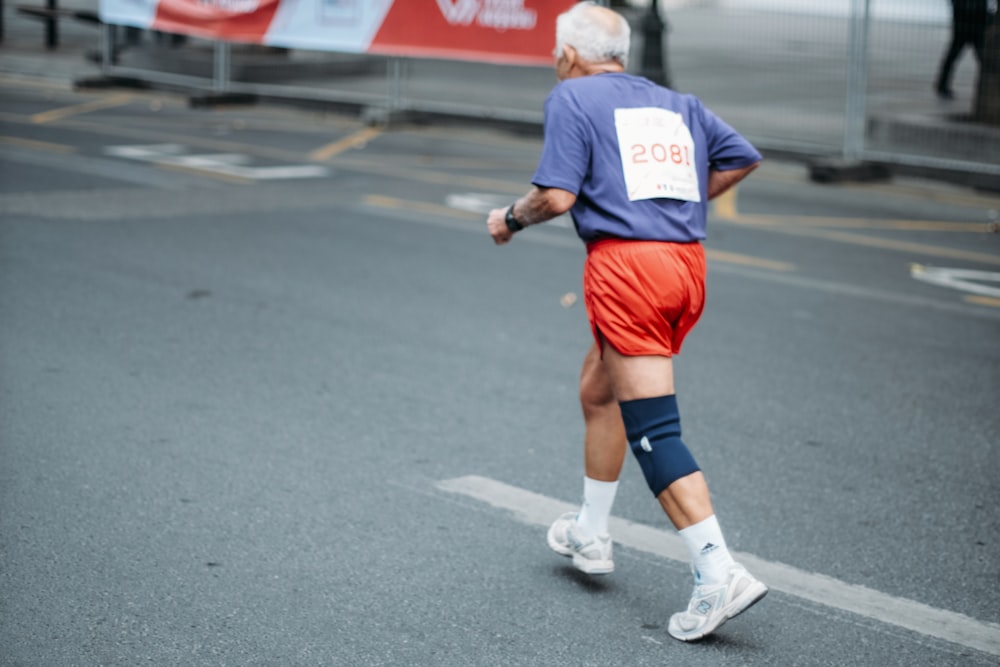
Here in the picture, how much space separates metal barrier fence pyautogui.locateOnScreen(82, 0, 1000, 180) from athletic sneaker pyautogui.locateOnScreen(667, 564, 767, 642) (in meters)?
9.23

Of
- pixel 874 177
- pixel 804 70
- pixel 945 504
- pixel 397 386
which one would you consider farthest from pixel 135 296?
pixel 804 70

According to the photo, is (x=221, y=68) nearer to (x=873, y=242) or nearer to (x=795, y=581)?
(x=873, y=242)

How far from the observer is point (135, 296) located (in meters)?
7.34

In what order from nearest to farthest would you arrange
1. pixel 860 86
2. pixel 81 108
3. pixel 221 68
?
1. pixel 860 86
2. pixel 81 108
3. pixel 221 68

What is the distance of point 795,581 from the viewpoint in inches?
162

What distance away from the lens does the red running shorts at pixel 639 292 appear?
150 inches

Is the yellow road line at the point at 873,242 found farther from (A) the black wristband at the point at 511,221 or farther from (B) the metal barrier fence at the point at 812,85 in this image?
(A) the black wristband at the point at 511,221

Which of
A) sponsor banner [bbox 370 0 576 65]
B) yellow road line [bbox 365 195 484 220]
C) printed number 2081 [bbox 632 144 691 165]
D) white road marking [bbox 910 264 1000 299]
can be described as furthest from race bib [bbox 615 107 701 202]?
sponsor banner [bbox 370 0 576 65]

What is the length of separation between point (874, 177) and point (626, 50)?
367 inches

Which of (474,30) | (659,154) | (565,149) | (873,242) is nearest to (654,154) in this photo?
(659,154)

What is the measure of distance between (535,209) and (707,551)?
105 centimetres

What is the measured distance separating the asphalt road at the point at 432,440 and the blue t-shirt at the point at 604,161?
3.50 feet

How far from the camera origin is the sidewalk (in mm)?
13109

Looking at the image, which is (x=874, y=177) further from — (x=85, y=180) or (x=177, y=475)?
(x=177, y=475)
